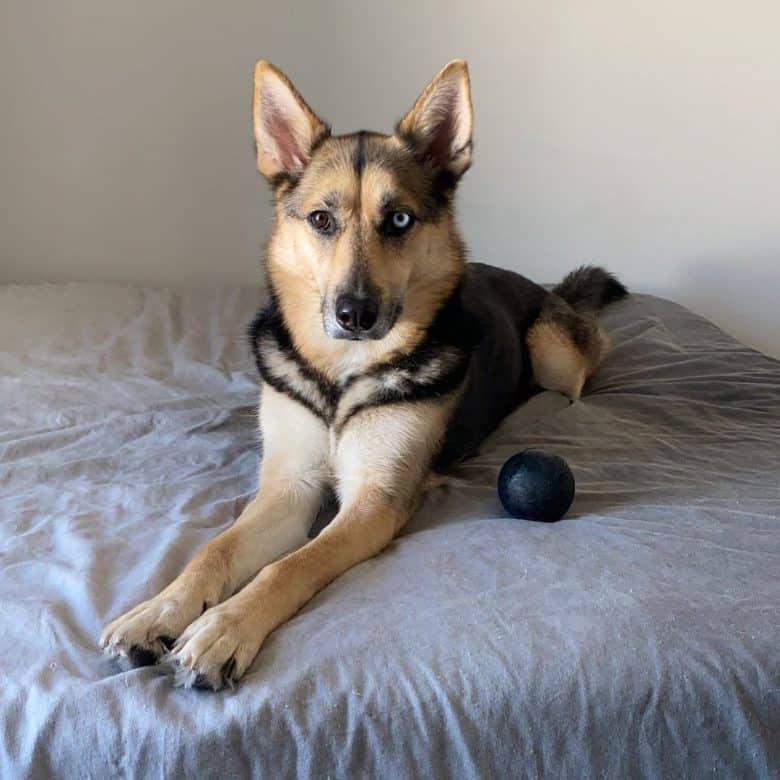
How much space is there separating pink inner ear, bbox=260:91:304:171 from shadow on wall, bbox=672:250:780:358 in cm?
226

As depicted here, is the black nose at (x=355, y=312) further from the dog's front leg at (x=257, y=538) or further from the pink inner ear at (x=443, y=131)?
the pink inner ear at (x=443, y=131)

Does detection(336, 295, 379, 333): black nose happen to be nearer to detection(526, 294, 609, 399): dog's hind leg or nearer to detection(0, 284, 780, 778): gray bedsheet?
detection(0, 284, 780, 778): gray bedsheet

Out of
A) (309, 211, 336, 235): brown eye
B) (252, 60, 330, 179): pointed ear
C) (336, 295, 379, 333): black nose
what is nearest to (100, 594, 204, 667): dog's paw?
(336, 295, 379, 333): black nose

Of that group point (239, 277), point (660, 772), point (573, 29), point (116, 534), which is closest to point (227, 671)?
point (116, 534)

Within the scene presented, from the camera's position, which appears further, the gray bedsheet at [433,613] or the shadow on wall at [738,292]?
the shadow on wall at [738,292]

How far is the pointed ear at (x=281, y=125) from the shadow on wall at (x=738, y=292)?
226 cm

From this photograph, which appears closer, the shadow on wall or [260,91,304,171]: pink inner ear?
[260,91,304,171]: pink inner ear

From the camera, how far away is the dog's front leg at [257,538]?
1248 mm

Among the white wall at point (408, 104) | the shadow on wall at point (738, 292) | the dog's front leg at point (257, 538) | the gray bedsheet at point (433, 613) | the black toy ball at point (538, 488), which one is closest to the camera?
the gray bedsheet at point (433, 613)

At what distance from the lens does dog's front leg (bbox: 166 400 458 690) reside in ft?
3.91

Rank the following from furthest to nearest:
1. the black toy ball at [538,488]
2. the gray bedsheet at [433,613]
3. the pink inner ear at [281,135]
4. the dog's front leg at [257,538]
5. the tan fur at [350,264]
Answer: the pink inner ear at [281,135] < the tan fur at [350,264] < the black toy ball at [538,488] < the dog's front leg at [257,538] < the gray bedsheet at [433,613]

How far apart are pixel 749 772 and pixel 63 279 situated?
3.13 m

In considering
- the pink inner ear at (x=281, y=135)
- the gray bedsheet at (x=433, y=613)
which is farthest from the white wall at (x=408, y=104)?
the pink inner ear at (x=281, y=135)

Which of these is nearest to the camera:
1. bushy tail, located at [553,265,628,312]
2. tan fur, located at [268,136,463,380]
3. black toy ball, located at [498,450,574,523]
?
black toy ball, located at [498,450,574,523]
